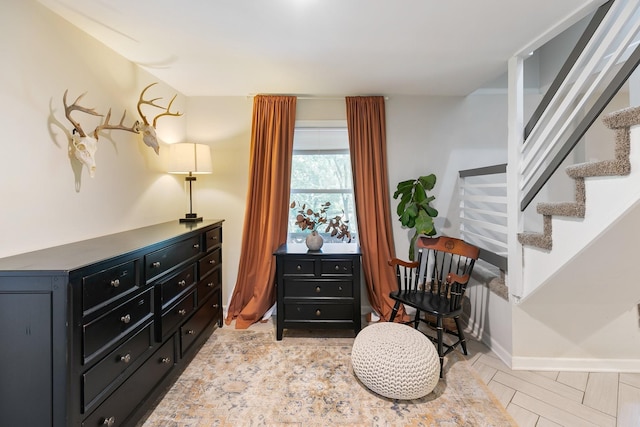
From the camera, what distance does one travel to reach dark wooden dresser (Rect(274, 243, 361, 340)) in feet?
8.71

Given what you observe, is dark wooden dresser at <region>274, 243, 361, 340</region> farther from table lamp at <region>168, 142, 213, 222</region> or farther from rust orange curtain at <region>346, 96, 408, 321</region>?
table lamp at <region>168, 142, 213, 222</region>

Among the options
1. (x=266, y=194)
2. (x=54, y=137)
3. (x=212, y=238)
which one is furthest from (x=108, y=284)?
(x=266, y=194)

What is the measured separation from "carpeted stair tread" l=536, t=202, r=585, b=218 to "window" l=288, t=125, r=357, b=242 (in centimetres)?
175

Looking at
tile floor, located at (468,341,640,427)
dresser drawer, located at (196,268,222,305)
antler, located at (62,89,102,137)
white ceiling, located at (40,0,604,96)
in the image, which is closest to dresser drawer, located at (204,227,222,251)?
dresser drawer, located at (196,268,222,305)

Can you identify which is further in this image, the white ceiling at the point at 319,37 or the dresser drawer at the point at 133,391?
the white ceiling at the point at 319,37

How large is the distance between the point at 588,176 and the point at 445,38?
121cm

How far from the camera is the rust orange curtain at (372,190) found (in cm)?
312

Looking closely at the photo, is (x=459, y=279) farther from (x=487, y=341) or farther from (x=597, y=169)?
(x=597, y=169)

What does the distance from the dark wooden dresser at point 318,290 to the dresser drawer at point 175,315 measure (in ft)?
2.33

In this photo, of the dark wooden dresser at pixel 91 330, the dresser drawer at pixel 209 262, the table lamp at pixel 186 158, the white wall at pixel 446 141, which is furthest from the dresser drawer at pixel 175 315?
the white wall at pixel 446 141

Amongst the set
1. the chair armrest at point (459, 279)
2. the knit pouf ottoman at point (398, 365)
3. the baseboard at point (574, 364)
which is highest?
the chair armrest at point (459, 279)

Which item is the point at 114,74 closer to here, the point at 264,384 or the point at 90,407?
the point at 90,407

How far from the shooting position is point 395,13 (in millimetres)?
1757

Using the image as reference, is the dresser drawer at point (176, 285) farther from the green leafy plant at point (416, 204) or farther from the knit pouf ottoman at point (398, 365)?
the green leafy plant at point (416, 204)
